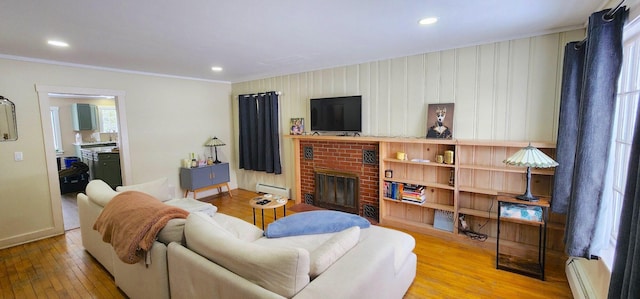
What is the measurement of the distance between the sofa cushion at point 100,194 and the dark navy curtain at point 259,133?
256 centimetres

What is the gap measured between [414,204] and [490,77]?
66.6 inches

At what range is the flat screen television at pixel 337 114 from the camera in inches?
156

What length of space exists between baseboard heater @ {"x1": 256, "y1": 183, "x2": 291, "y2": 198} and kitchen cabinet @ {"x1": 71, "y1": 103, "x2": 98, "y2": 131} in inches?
193

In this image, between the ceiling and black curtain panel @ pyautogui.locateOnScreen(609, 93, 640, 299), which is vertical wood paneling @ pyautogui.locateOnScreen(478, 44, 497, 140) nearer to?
the ceiling

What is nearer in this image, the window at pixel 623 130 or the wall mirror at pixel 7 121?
the window at pixel 623 130

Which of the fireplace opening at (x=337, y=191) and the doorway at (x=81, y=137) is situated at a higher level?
the doorway at (x=81, y=137)

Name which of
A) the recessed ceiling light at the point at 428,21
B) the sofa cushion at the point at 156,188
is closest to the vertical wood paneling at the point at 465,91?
the recessed ceiling light at the point at 428,21

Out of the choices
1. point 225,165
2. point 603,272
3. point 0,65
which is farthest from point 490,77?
point 0,65

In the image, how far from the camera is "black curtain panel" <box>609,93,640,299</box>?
1.01 metres

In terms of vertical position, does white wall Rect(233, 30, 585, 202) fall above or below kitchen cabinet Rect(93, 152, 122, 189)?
above

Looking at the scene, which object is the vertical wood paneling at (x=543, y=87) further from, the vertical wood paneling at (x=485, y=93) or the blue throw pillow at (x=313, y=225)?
the blue throw pillow at (x=313, y=225)

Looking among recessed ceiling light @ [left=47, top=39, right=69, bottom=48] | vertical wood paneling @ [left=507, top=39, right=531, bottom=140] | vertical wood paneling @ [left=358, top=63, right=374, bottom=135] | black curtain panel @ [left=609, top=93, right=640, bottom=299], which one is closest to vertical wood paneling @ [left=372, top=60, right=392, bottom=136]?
vertical wood paneling @ [left=358, top=63, right=374, bottom=135]

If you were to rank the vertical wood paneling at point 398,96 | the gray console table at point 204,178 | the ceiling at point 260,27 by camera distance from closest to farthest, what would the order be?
the ceiling at point 260,27 → the vertical wood paneling at point 398,96 → the gray console table at point 204,178

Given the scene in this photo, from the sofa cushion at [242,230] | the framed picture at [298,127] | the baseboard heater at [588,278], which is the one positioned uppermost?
the framed picture at [298,127]
